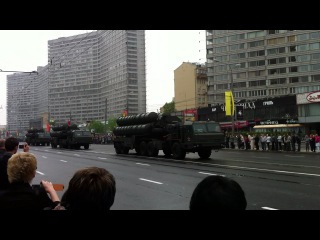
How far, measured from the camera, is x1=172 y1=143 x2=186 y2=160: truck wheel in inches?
967

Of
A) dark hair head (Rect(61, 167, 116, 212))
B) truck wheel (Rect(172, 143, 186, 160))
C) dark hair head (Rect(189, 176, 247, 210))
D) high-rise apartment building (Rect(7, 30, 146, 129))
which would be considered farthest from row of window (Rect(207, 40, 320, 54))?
dark hair head (Rect(189, 176, 247, 210))

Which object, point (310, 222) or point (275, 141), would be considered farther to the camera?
point (275, 141)

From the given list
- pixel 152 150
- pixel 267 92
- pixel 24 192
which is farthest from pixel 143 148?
pixel 267 92

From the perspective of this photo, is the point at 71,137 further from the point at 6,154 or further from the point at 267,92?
the point at 267,92

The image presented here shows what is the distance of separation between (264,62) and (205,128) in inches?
3088

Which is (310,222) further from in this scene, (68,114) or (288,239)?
(68,114)

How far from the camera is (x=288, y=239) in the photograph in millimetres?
2184

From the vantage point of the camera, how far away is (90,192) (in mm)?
2643

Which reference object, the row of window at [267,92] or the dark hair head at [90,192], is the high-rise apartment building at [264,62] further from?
the dark hair head at [90,192]

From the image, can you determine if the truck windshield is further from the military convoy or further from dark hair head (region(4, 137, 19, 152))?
dark hair head (region(4, 137, 19, 152))

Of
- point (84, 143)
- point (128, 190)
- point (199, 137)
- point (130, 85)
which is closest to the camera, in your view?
point (128, 190)

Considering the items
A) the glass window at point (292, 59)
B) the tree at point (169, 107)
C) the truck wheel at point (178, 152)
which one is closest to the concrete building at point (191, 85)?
the tree at point (169, 107)

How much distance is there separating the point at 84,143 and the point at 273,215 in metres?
42.8
